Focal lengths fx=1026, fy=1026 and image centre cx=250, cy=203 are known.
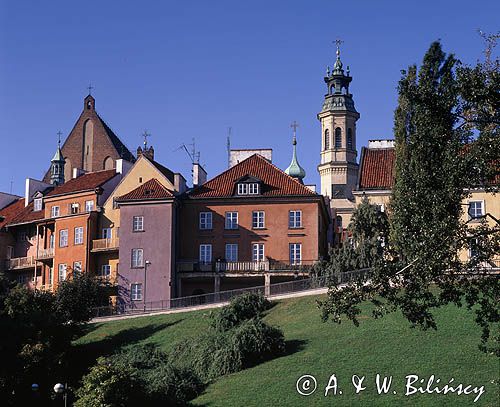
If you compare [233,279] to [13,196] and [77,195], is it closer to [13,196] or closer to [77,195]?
[77,195]

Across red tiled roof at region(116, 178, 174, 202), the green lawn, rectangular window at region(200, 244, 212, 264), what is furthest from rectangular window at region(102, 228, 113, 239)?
the green lawn

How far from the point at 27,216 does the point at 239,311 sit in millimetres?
30866

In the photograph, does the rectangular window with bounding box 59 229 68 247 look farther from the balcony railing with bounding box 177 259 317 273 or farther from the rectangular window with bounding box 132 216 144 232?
the balcony railing with bounding box 177 259 317 273

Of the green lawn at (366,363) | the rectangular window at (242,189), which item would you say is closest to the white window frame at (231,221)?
the rectangular window at (242,189)

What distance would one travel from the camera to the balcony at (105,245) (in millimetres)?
71625

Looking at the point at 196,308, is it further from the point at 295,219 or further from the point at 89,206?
the point at 89,206

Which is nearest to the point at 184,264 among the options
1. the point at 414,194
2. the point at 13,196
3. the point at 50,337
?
the point at 50,337

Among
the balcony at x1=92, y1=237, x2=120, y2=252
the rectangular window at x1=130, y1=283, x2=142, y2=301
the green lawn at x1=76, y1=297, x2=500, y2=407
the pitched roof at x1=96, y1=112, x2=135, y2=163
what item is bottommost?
the green lawn at x1=76, y1=297, x2=500, y2=407

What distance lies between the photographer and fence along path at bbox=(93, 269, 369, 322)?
61191 mm

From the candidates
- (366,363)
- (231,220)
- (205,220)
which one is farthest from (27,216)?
(366,363)

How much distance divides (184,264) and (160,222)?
328 centimetres

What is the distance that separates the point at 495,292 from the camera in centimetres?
2978

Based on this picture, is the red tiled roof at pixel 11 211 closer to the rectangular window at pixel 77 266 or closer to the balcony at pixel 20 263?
the balcony at pixel 20 263

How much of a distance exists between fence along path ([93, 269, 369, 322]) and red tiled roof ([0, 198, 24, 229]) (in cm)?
1934
